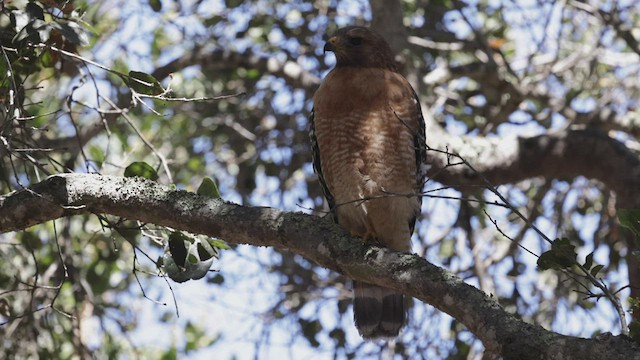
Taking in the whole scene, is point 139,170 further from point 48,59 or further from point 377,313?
point 377,313

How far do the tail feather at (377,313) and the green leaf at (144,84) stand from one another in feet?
4.87

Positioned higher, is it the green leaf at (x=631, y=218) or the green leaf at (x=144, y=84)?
the green leaf at (x=144, y=84)

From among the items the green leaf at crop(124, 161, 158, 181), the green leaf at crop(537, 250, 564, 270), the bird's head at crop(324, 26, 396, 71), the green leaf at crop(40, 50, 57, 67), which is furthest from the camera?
the bird's head at crop(324, 26, 396, 71)

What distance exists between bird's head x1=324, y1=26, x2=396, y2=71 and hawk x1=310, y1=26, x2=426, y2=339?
0.66 feet

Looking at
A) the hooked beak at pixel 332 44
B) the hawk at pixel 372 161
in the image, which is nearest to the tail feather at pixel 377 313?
the hawk at pixel 372 161

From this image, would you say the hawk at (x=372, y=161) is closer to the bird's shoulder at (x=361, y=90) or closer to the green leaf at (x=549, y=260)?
the bird's shoulder at (x=361, y=90)

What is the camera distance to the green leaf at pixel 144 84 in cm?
351

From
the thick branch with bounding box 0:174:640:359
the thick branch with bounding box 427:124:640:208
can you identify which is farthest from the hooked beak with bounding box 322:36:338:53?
the thick branch with bounding box 0:174:640:359

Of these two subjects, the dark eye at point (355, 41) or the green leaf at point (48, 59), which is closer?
the green leaf at point (48, 59)

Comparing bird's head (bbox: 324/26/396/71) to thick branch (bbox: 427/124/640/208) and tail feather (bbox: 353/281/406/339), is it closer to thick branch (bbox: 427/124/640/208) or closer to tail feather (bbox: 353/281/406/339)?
thick branch (bbox: 427/124/640/208)

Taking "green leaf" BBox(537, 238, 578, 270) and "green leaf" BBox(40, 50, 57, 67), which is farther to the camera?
"green leaf" BBox(40, 50, 57, 67)

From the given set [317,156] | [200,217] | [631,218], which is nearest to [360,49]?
[317,156]

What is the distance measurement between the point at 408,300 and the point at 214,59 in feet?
6.91

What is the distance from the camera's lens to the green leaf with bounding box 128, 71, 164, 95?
138 inches
